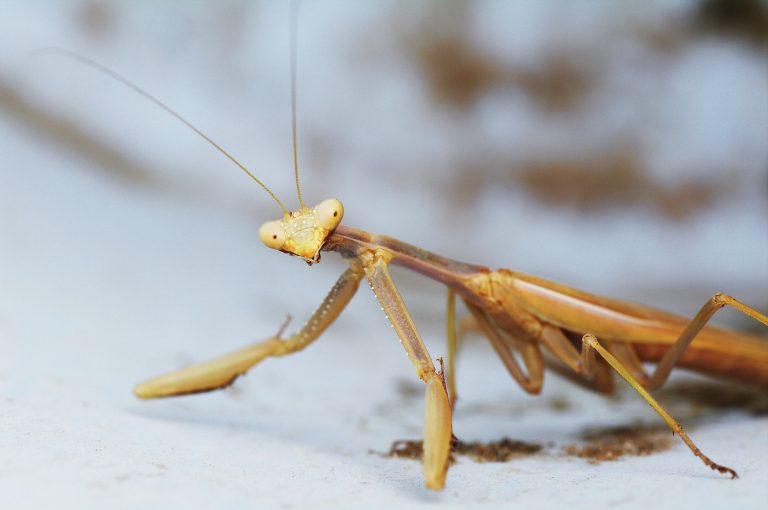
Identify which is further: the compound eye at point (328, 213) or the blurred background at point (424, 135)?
the blurred background at point (424, 135)

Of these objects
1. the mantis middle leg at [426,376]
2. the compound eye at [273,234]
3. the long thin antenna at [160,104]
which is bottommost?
the mantis middle leg at [426,376]

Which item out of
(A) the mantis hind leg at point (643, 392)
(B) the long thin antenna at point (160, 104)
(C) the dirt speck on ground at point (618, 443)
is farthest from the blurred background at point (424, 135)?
(A) the mantis hind leg at point (643, 392)

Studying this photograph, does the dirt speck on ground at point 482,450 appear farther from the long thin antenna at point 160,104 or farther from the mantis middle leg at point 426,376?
the long thin antenna at point 160,104

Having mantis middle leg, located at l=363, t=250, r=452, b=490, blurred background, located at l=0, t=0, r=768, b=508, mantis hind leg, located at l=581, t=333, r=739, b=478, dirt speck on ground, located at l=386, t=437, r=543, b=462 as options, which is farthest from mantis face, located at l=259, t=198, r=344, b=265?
blurred background, located at l=0, t=0, r=768, b=508

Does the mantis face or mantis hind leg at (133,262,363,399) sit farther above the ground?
the mantis face

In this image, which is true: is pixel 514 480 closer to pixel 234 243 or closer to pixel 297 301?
pixel 297 301

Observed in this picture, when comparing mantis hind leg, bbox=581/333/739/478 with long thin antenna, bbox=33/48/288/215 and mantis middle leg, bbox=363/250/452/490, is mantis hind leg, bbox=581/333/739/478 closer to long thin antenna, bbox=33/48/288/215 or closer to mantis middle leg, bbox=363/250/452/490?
mantis middle leg, bbox=363/250/452/490

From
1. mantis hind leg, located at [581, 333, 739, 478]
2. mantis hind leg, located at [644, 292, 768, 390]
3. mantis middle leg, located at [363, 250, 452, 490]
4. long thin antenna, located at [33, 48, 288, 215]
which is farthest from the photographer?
mantis hind leg, located at [644, 292, 768, 390]

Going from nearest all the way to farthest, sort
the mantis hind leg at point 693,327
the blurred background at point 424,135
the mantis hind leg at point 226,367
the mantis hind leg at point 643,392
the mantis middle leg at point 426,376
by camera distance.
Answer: the mantis middle leg at point 426,376
the mantis hind leg at point 643,392
the mantis hind leg at point 693,327
the mantis hind leg at point 226,367
the blurred background at point 424,135
